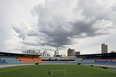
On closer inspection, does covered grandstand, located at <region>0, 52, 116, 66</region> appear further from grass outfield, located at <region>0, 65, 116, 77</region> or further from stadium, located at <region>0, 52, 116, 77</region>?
grass outfield, located at <region>0, 65, 116, 77</region>

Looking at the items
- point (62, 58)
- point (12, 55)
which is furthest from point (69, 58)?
point (12, 55)

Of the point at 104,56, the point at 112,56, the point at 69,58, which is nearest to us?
the point at 112,56

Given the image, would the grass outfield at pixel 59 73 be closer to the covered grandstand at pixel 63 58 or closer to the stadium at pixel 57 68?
the stadium at pixel 57 68

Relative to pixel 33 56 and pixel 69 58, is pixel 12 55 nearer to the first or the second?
pixel 33 56

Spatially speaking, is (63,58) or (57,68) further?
(63,58)

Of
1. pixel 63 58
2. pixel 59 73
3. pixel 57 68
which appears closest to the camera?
pixel 59 73

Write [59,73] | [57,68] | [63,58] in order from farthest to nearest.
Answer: [63,58], [57,68], [59,73]

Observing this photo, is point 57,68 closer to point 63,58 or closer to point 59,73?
point 59,73

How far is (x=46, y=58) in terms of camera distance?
101375mm

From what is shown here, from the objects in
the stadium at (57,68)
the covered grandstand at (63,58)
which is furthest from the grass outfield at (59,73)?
the covered grandstand at (63,58)

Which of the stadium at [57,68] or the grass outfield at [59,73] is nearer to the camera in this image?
the grass outfield at [59,73]

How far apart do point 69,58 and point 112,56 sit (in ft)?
151

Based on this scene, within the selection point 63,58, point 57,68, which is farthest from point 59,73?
point 63,58

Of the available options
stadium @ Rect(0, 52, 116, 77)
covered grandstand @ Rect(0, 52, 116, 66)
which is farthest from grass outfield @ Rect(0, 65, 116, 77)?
covered grandstand @ Rect(0, 52, 116, 66)
